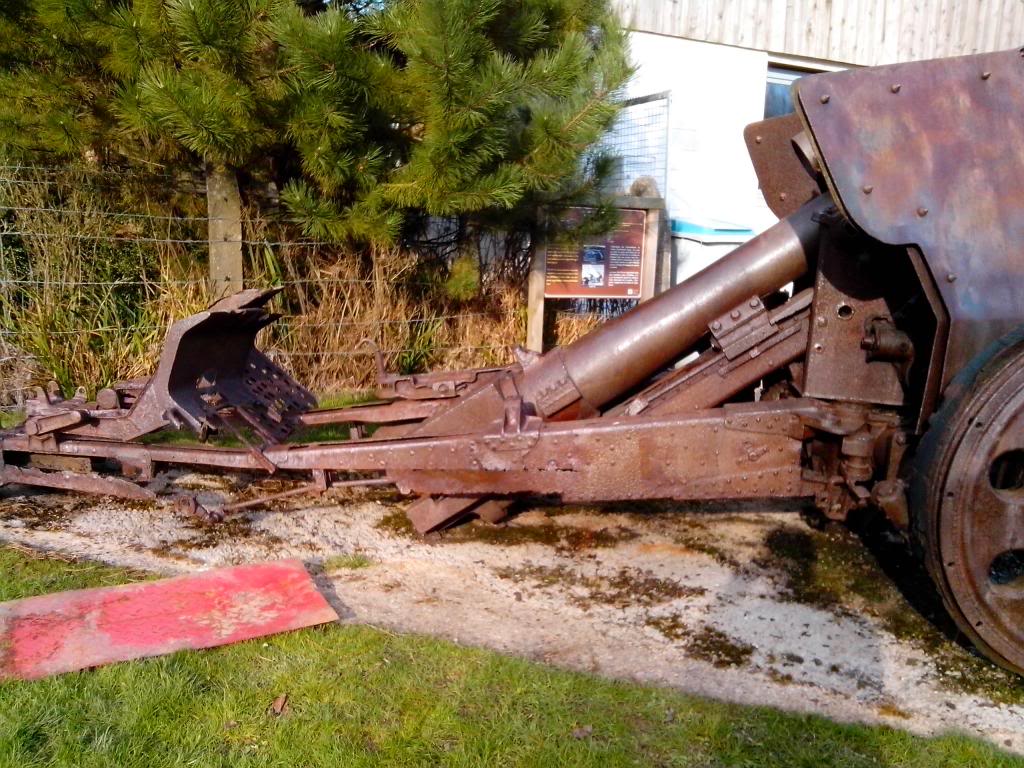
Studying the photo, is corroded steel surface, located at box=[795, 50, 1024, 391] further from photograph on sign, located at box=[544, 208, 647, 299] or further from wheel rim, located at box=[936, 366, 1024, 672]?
photograph on sign, located at box=[544, 208, 647, 299]

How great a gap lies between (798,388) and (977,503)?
3.12 ft

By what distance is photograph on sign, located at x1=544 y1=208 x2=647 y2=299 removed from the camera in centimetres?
771

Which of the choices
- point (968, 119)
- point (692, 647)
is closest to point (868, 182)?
point (968, 119)

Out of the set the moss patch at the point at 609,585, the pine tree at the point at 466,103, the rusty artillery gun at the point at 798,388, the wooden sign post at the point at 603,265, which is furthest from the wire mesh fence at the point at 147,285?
the moss patch at the point at 609,585

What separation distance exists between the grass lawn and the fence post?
450cm

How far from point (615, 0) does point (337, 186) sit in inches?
149

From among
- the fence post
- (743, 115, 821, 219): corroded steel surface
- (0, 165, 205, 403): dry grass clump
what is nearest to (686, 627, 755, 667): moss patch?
(743, 115, 821, 219): corroded steel surface

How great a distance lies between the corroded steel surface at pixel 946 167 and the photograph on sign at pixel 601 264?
464 cm

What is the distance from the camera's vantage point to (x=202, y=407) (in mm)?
4055

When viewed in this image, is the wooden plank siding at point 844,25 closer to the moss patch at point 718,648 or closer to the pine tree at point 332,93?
the pine tree at point 332,93

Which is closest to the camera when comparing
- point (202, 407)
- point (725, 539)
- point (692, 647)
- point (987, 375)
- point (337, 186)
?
point (987, 375)

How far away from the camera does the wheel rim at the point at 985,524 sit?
9.05 feet

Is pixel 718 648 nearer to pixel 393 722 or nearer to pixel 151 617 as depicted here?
pixel 393 722

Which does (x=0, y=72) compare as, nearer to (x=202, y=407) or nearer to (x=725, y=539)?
(x=202, y=407)
